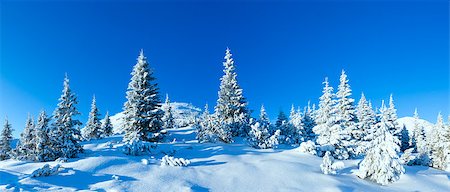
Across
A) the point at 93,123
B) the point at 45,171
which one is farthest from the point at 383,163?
the point at 93,123

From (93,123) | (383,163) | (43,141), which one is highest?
(93,123)

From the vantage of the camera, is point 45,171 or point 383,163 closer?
point 45,171

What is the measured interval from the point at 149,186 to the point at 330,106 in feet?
63.8

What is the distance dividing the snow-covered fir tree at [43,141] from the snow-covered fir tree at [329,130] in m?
16.0

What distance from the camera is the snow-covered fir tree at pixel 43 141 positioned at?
13883 mm

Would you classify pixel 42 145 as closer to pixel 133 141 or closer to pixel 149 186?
pixel 133 141

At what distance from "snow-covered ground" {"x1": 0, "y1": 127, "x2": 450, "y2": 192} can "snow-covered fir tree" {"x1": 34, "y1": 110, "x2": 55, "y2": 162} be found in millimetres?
1241

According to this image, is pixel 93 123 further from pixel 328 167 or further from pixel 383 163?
pixel 383 163

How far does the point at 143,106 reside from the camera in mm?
22953

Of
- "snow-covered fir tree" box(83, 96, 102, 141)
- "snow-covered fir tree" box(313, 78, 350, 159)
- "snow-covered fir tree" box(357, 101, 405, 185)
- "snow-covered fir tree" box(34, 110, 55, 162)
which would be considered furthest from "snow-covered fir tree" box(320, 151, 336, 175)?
"snow-covered fir tree" box(83, 96, 102, 141)

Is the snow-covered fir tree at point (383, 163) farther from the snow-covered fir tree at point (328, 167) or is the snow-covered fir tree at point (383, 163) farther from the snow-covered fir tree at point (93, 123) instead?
the snow-covered fir tree at point (93, 123)

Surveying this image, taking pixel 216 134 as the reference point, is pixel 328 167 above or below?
below

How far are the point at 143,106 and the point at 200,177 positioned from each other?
12.6m

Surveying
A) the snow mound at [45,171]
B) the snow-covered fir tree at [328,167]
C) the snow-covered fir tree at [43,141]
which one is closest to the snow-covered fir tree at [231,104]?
the snow-covered fir tree at [328,167]
